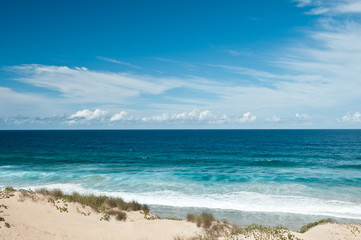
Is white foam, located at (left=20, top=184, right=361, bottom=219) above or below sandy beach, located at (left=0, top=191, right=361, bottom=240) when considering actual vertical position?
below

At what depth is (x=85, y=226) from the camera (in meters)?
12.4

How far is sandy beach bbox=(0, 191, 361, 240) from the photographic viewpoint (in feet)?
37.6

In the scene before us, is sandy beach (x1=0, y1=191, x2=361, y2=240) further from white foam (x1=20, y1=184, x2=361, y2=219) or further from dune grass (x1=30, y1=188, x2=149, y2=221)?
white foam (x1=20, y1=184, x2=361, y2=219)

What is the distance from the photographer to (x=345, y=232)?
12.4 metres

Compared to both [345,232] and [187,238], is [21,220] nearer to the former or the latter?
[187,238]

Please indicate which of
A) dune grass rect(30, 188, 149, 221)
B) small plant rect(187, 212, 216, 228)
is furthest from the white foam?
small plant rect(187, 212, 216, 228)

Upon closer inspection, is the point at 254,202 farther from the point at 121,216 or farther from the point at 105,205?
the point at 105,205

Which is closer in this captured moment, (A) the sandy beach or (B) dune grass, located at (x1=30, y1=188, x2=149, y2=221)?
(A) the sandy beach

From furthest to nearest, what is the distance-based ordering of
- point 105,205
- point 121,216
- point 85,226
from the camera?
point 105,205 < point 121,216 < point 85,226

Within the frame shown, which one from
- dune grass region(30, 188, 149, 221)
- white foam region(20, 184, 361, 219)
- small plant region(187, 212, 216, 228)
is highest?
dune grass region(30, 188, 149, 221)

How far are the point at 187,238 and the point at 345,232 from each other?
8614mm

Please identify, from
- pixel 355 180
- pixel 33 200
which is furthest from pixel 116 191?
pixel 355 180

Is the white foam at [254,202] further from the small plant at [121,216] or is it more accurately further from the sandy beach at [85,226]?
the small plant at [121,216]

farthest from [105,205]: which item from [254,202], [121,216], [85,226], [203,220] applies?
[254,202]
